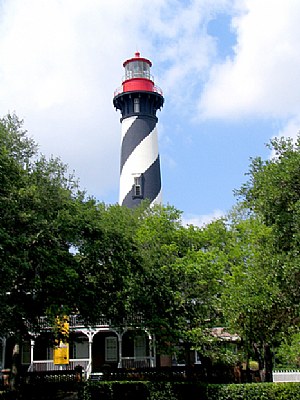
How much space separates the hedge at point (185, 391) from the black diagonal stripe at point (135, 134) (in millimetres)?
22427

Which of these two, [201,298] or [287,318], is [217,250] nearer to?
[201,298]

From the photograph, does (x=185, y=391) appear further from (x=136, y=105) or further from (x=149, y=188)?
(x=136, y=105)

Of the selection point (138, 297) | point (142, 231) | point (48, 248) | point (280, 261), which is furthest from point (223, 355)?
point (280, 261)

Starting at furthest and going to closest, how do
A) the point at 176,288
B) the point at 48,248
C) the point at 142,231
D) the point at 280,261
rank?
the point at 142,231 → the point at 176,288 → the point at 48,248 → the point at 280,261

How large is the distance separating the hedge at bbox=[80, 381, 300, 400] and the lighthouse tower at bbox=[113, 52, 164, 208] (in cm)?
1966

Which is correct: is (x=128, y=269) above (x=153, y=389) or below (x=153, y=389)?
above

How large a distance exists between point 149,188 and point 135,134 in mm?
4704

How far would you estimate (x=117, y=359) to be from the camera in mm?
37625

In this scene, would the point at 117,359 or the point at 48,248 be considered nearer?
the point at 48,248

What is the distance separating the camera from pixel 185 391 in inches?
972

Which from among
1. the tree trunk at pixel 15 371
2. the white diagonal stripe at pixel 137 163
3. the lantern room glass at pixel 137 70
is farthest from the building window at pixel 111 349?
the lantern room glass at pixel 137 70

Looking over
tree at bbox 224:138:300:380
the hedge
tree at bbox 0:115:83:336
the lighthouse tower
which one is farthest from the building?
tree at bbox 224:138:300:380

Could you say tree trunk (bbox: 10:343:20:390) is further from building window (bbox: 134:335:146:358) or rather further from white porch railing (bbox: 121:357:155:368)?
building window (bbox: 134:335:146:358)

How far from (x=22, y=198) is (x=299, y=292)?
10.00 m
